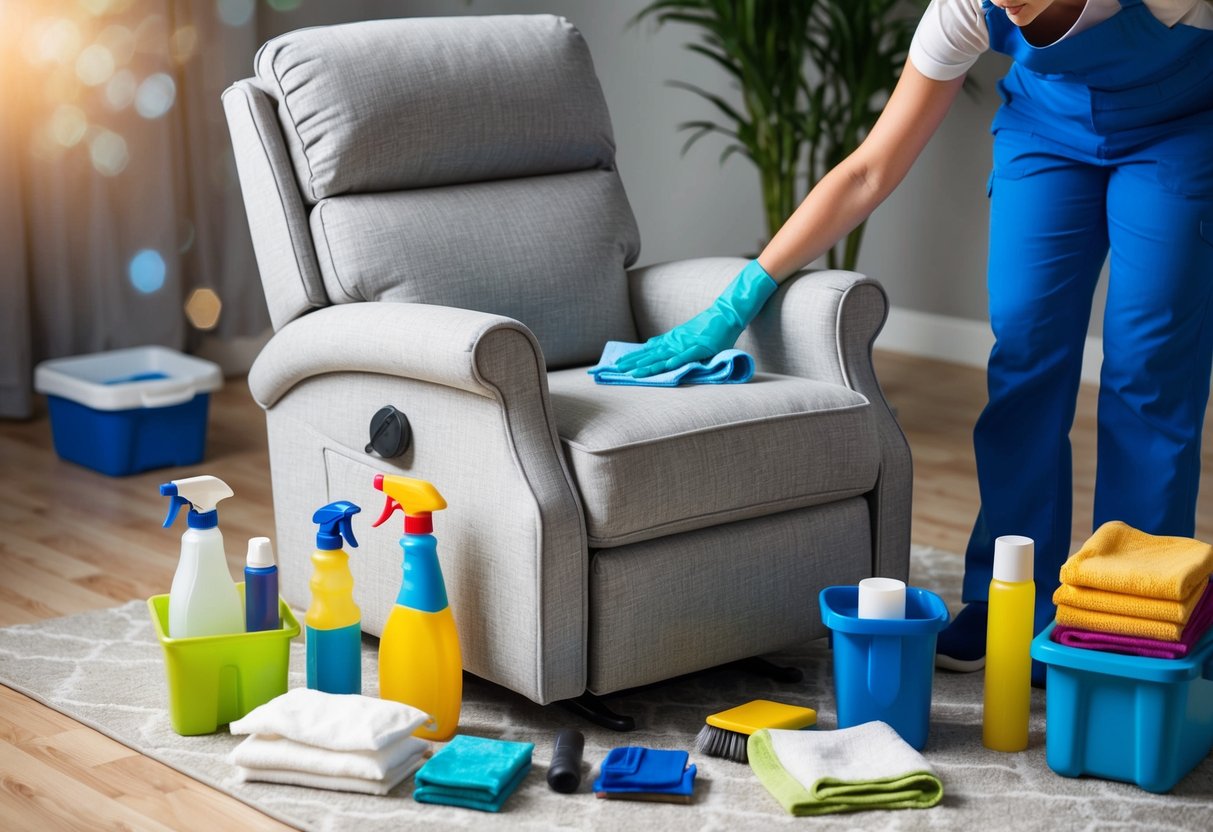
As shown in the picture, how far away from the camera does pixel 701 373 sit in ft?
6.76

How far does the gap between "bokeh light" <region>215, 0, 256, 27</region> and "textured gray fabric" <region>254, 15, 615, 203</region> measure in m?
1.62

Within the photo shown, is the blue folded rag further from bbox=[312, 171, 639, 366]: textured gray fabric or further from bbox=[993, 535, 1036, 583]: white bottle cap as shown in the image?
bbox=[312, 171, 639, 366]: textured gray fabric

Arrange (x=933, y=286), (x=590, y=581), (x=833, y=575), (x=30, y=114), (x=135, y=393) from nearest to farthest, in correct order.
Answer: (x=590, y=581)
(x=833, y=575)
(x=135, y=393)
(x=30, y=114)
(x=933, y=286)

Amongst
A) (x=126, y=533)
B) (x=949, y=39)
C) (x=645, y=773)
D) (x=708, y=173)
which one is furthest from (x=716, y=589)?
(x=708, y=173)

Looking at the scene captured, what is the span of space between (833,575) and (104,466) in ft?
5.77

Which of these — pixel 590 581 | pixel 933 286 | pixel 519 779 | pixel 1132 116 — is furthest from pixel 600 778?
pixel 933 286

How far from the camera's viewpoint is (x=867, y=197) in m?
2.14

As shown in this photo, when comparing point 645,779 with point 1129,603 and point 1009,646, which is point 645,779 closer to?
point 1009,646

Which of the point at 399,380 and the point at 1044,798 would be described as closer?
the point at 1044,798

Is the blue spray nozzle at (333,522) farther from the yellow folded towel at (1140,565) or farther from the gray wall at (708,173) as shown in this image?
the gray wall at (708,173)

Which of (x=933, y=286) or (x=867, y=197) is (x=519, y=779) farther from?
(x=933, y=286)

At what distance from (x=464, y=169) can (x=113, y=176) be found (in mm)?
1691

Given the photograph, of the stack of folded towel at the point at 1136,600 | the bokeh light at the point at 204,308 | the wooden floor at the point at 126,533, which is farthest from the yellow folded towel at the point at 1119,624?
the bokeh light at the point at 204,308

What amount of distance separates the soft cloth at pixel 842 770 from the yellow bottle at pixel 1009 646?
0.49 ft
